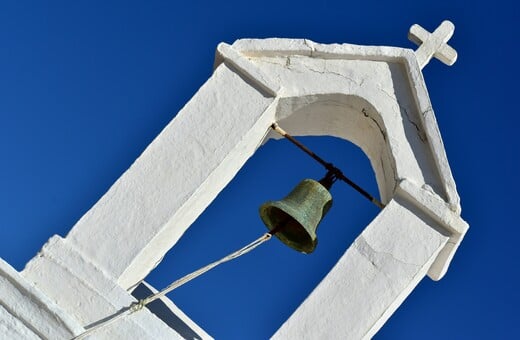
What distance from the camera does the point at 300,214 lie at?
594 centimetres

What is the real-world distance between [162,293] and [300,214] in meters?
1.04

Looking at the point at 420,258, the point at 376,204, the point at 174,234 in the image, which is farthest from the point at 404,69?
the point at 174,234

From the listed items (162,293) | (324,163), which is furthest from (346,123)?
(162,293)

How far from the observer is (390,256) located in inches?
217

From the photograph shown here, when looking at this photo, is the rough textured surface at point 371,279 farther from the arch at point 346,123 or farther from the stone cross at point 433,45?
the stone cross at point 433,45

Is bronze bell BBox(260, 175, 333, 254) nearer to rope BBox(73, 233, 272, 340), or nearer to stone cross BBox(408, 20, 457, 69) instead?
rope BBox(73, 233, 272, 340)

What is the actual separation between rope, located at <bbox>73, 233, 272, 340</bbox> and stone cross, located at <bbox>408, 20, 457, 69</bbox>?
1572 millimetres

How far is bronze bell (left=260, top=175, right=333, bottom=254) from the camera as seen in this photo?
596 cm

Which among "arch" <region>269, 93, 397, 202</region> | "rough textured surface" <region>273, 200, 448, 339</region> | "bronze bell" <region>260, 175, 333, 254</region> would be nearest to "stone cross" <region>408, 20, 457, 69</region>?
"arch" <region>269, 93, 397, 202</region>

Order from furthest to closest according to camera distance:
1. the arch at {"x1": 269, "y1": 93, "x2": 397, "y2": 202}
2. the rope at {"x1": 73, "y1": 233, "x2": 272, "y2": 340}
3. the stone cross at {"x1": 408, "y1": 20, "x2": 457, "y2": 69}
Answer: the stone cross at {"x1": 408, "y1": 20, "x2": 457, "y2": 69} < the arch at {"x1": 269, "y1": 93, "x2": 397, "y2": 202} < the rope at {"x1": 73, "y1": 233, "x2": 272, "y2": 340}

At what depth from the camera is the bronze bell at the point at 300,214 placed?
19.5ft

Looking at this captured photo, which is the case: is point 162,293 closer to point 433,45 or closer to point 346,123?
point 346,123

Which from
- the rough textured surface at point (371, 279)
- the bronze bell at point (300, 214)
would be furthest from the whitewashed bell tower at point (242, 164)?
the bronze bell at point (300, 214)

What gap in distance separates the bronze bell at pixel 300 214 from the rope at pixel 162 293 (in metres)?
0.18
